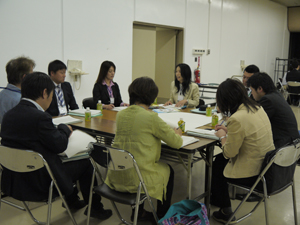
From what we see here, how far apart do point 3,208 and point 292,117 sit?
2.67 meters

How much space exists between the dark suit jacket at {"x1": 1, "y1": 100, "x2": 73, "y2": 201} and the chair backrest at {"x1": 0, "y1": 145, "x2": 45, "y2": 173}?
3.5 inches

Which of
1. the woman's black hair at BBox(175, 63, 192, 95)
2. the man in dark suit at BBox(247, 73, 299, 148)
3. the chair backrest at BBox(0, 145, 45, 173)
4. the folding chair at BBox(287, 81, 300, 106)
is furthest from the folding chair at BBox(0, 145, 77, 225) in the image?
the folding chair at BBox(287, 81, 300, 106)

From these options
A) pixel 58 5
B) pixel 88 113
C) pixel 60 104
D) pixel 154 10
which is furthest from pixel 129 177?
pixel 154 10

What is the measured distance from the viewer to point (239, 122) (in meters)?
2.03

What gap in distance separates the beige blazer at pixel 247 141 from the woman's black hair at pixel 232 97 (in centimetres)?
4

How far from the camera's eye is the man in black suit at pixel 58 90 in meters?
3.37

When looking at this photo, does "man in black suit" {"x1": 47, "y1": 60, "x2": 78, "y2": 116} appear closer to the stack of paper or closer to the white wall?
the white wall

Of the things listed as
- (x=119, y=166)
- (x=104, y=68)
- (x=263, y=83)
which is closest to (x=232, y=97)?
(x=263, y=83)

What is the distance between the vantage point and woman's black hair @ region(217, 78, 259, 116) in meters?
2.13

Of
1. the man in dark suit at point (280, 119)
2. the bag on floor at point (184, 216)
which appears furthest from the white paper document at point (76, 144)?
the man in dark suit at point (280, 119)

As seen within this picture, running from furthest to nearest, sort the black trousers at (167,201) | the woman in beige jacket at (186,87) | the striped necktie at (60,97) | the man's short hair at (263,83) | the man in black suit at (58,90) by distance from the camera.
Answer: the woman in beige jacket at (186,87), the striped necktie at (60,97), the man in black suit at (58,90), the man's short hair at (263,83), the black trousers at (167,201)

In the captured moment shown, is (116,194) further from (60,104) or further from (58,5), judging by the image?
(58,5)

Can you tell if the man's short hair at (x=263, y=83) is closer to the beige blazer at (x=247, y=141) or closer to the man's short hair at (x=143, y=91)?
the beige blazer at (x=247, y=141)

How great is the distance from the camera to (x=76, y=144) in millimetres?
2211
